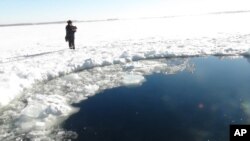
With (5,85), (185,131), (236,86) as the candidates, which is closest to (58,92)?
(5,85)

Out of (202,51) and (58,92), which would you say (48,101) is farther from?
(202,51)

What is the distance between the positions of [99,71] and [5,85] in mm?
4006

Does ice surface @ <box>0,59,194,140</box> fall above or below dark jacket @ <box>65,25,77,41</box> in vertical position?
below

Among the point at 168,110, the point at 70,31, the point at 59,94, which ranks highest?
the point at 70,31

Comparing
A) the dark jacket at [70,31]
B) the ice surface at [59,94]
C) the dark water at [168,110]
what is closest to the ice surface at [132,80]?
the ice surface at [59,94]

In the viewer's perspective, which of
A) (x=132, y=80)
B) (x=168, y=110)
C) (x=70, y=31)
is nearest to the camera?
(x=168, y=110)

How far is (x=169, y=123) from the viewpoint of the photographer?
6.95 meters

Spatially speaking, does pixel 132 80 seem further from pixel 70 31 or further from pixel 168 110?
pixel 70 31

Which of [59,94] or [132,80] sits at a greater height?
[132,80]

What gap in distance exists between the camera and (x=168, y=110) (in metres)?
7.76

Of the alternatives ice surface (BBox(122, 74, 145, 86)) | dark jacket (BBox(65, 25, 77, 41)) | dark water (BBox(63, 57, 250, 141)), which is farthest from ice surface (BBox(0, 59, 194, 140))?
dark jacket (BBox(65, 25, 77, 41))

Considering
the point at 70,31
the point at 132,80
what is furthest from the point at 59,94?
the point at 70,31

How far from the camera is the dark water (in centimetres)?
645

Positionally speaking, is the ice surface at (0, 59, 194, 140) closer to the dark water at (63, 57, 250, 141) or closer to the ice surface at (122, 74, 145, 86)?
the ice surface at (122, 74, 145, 86)
